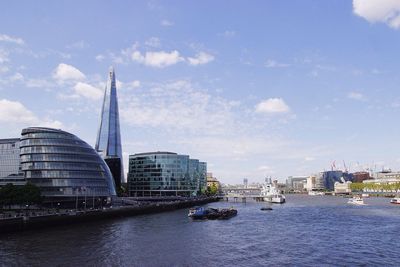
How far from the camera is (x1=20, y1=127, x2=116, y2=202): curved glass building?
105 m

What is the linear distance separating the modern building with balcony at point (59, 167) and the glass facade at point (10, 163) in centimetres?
58

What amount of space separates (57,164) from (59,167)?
97 cm

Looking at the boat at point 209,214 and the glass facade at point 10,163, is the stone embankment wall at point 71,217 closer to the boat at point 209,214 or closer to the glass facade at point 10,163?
the boat at point 209,214

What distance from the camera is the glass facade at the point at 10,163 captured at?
11615 centimetres

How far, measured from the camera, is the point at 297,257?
4703cm

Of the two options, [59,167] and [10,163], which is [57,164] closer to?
[59,167]

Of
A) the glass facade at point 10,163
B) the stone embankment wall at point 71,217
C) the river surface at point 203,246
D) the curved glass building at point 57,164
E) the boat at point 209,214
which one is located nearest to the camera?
the river surface at point 203,246

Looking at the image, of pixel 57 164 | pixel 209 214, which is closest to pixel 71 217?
pixel 57 164

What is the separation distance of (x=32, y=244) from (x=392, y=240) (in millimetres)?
49140

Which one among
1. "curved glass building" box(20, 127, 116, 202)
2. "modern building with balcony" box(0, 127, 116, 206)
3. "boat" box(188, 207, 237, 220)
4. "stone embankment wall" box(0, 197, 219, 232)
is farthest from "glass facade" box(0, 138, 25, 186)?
"boat" box(188, 207, 237, 220)

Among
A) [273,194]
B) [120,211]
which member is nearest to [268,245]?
[120,211]

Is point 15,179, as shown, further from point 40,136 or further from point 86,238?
point 86,238

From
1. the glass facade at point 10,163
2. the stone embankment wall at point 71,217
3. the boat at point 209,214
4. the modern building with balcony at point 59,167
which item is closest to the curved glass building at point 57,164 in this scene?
the modern building with balcony at point 59,167

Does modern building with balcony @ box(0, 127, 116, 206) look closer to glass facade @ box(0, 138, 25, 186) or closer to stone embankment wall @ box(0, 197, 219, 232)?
glass facade @ box(0, 138, 25, 186)
